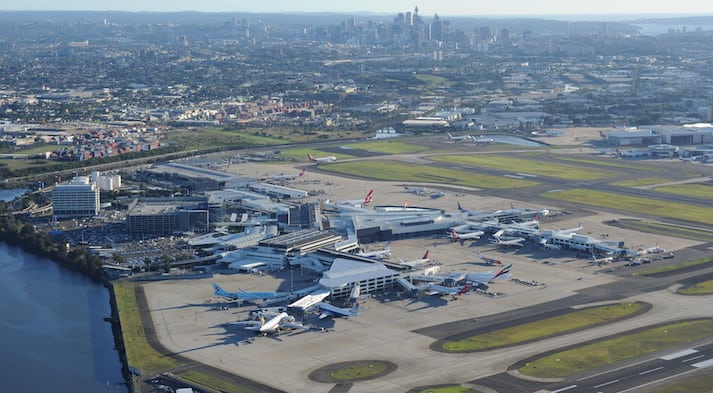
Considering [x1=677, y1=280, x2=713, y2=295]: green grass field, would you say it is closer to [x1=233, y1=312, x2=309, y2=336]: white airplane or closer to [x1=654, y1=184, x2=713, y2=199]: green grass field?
[x1=233, y1=312, x2=309, y2=336]: white airplane

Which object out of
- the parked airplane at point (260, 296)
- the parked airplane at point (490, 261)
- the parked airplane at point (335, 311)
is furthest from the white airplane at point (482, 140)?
the parked airplane at point (335, 311)

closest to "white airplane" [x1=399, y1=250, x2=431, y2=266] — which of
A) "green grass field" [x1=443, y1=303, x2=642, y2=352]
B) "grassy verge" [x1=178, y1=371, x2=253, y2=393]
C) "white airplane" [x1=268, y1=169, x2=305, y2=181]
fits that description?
"green grass field" [x1=443, y1=303, x2=642, y2=352]

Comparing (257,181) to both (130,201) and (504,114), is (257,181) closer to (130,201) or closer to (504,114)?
(130,201)

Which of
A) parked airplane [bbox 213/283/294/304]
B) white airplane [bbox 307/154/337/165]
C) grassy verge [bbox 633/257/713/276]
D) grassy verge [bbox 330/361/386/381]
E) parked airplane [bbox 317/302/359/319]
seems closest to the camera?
grassy verge [bbox 330/361/386/381]

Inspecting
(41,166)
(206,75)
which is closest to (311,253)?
(41,166)

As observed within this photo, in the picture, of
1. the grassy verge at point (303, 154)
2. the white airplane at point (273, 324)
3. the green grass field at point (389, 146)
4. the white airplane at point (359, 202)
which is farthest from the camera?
the green grass field at point (389, 146)

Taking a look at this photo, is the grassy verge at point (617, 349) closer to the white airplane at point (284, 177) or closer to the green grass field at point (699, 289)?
the green grass field at point (699, 289)
